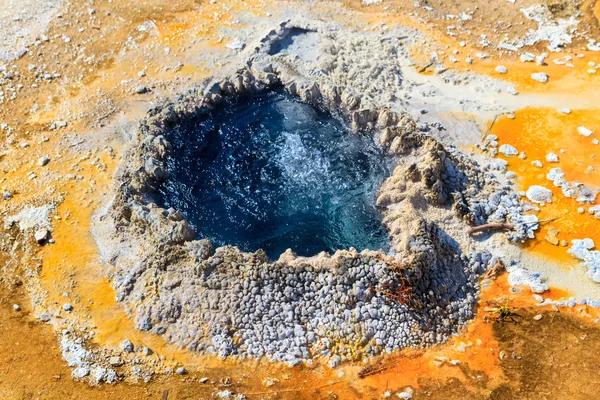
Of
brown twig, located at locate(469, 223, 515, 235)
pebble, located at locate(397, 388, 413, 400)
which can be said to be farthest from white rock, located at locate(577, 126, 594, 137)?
pebble, located at locate(397, 388, 413, 400)

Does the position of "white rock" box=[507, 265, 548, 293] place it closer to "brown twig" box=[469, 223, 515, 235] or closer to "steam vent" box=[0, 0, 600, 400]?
"steam vent" box=[0, 0, 600, 400]

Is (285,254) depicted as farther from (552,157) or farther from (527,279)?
(552,157)

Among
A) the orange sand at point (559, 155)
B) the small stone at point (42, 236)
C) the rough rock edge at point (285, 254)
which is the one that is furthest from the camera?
the orange sand at point (559, 155)

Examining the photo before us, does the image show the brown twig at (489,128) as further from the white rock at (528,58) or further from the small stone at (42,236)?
the small stone at (42,236)

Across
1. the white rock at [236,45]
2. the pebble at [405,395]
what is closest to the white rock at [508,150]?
the pebble at [405,395]

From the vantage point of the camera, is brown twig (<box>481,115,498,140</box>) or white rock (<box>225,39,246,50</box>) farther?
white rock (<box>225,39,246,50</box>)
